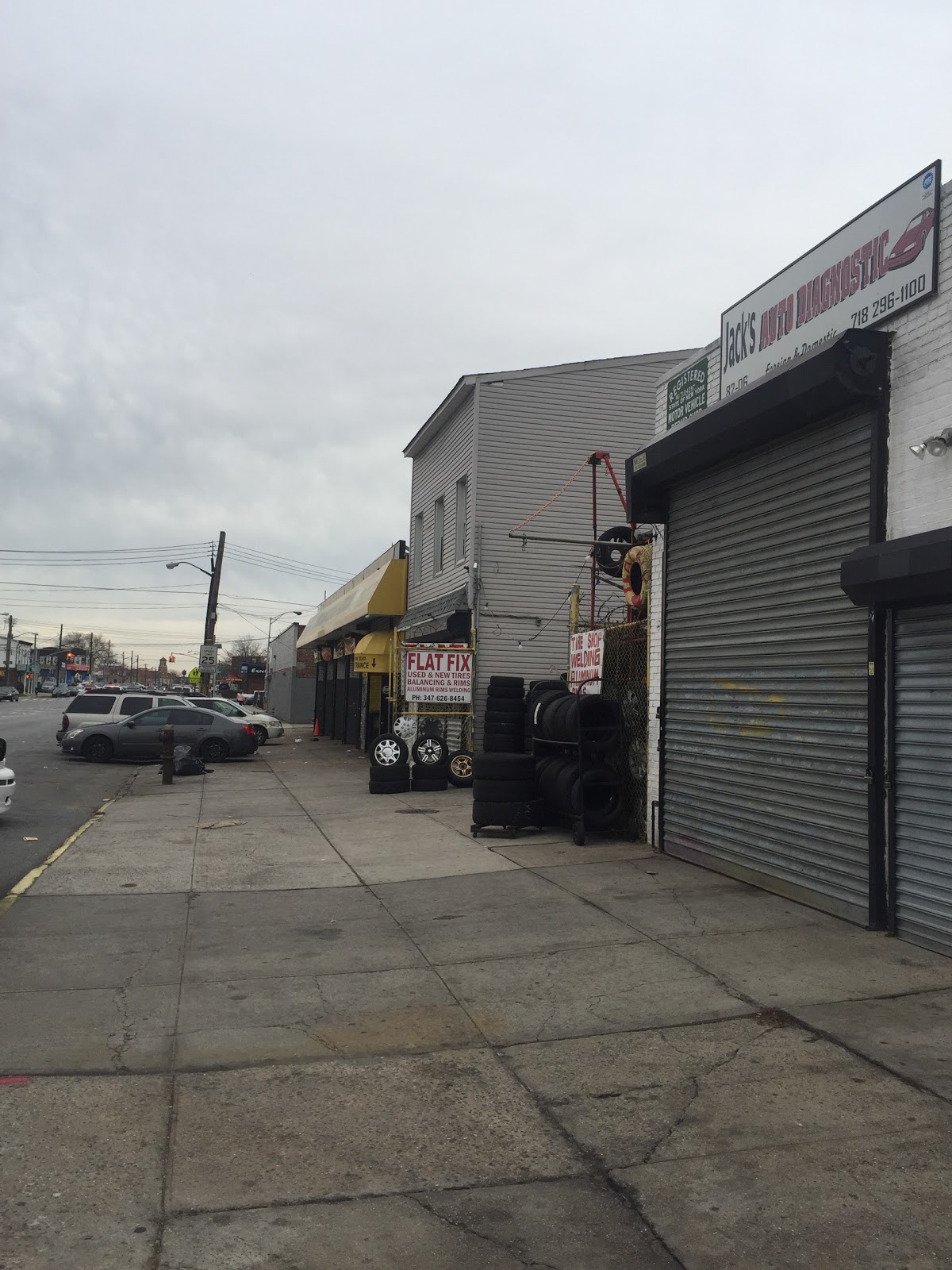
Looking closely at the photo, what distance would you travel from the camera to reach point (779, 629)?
948cm

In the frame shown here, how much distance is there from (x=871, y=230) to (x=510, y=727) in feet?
27.9

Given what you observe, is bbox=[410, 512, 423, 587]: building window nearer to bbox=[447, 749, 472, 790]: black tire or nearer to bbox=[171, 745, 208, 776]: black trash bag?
bbox=[171, 745, 208, 776]: black trash bag

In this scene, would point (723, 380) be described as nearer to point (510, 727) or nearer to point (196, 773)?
point (510, 727)

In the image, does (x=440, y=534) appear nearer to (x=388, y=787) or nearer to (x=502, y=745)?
(x=388, y=787)

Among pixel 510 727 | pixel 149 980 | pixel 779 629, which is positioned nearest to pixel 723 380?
pixel 779 629

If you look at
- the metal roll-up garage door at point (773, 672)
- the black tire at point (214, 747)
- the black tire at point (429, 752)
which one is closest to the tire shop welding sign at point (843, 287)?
the metal roll-up garage door at point (773, 672)

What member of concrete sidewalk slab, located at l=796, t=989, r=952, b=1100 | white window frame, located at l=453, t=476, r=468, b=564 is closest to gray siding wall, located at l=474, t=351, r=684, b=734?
white window frame, located at l=453, t=476, r=468, b=564

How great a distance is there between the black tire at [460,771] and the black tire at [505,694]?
4.27 meters

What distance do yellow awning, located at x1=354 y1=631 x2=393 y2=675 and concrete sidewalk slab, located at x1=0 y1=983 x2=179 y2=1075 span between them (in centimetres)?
Result: 1963

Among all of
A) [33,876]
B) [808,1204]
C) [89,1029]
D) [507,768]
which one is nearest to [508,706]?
[507,768]

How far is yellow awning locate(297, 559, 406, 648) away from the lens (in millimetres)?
27188

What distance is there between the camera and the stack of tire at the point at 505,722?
592 inches

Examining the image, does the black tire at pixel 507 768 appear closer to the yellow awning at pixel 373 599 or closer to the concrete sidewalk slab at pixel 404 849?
the concrete sidewalk slab at pixel 404 849

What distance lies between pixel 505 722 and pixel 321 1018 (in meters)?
9.09
